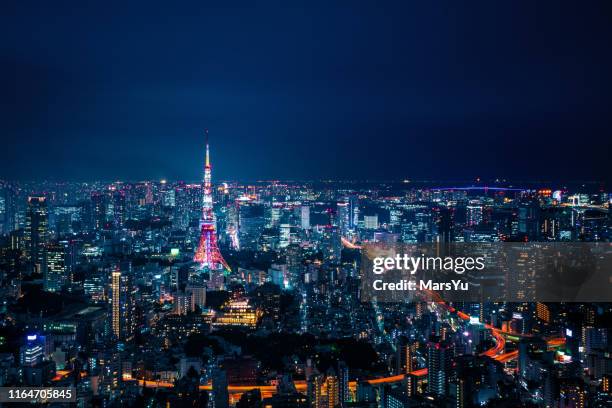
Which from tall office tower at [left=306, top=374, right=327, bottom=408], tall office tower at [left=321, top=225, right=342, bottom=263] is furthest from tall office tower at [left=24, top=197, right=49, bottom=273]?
tall office tower at [left=306, top=374, right=327, bottom=408]

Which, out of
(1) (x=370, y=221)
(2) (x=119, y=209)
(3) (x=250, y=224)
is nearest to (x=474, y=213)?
(1) (x=370, y=221)

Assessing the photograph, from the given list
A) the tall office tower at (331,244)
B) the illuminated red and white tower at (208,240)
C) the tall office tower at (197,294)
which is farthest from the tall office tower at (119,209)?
the tall office tower at (331,244)

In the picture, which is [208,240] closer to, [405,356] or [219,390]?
[405,356]

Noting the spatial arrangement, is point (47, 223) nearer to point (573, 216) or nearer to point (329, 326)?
point (329, 326)

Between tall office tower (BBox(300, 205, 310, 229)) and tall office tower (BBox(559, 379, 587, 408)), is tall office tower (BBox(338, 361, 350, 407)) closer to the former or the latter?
tall office tower (BBox(559, 379, 587, 408))

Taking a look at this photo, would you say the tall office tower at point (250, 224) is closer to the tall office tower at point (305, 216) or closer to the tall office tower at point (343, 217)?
the tall office tower at point (305, 216)
